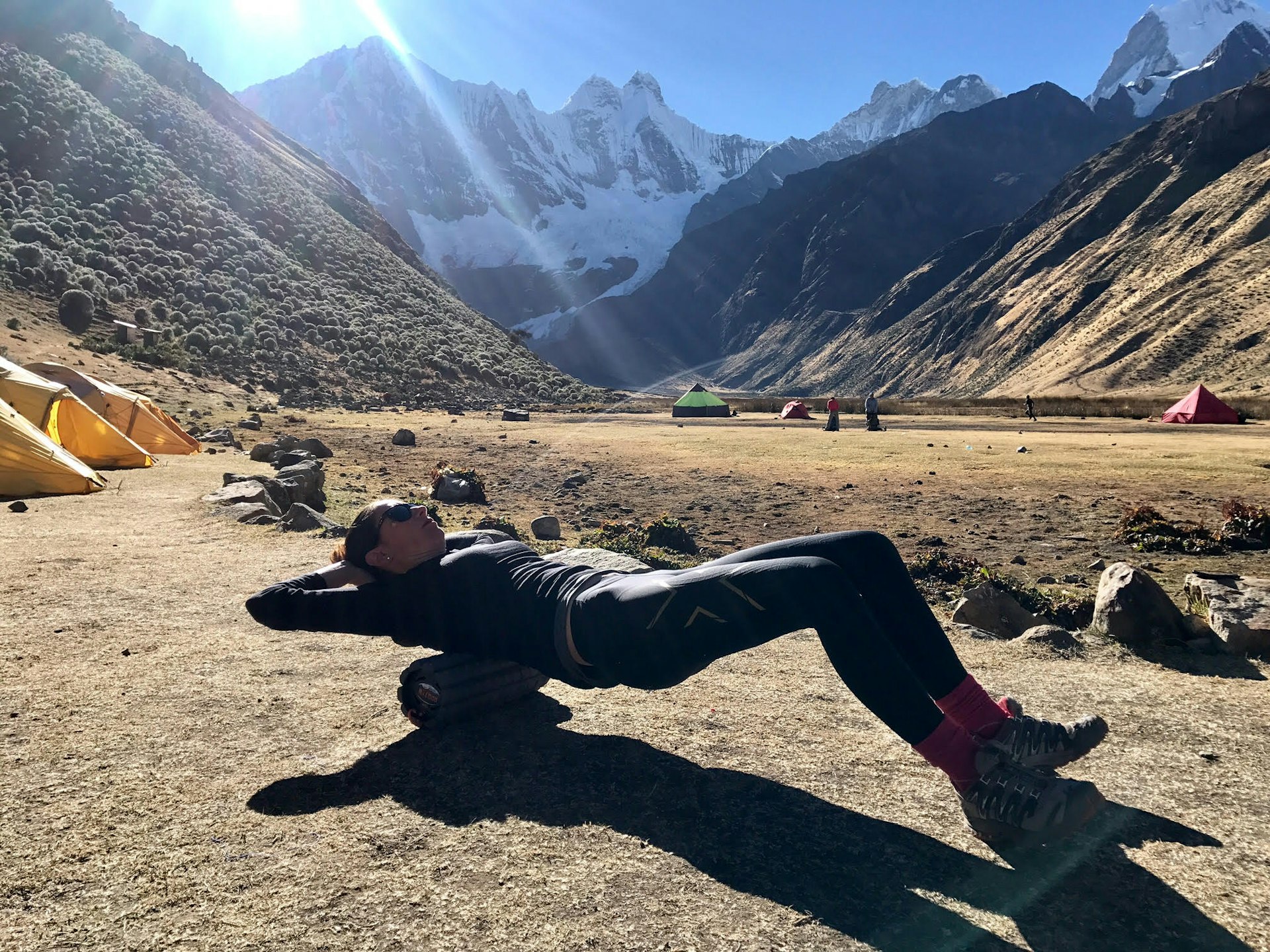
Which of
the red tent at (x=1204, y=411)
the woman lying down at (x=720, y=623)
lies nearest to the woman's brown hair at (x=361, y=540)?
the woman lying down at (x=720, y=623)

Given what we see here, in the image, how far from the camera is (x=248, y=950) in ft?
8.45

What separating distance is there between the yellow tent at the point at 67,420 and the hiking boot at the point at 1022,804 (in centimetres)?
1595

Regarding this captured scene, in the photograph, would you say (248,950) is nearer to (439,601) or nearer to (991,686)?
(439,601)

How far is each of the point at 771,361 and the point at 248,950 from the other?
203035mm

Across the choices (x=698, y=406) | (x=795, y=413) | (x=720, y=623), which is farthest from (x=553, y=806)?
(x=698, y=406)

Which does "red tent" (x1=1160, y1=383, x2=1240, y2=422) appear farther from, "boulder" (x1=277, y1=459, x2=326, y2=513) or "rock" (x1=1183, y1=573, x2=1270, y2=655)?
"boulder" (x1=277, y1=459, x2=326, y2=513)

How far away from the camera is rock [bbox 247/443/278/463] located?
1992 cm

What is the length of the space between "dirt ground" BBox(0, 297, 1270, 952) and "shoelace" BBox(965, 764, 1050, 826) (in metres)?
0.22

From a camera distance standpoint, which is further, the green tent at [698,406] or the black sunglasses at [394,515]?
the green tent at [698,406]

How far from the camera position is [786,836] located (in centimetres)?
333

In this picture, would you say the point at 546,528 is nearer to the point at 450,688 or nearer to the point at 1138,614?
the point at 450,688

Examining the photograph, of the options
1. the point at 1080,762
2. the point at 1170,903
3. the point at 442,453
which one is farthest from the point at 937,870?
the point at 442,453

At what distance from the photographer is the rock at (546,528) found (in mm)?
12141

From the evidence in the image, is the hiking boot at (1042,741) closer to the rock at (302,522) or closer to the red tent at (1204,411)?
the rock at (302,522)
